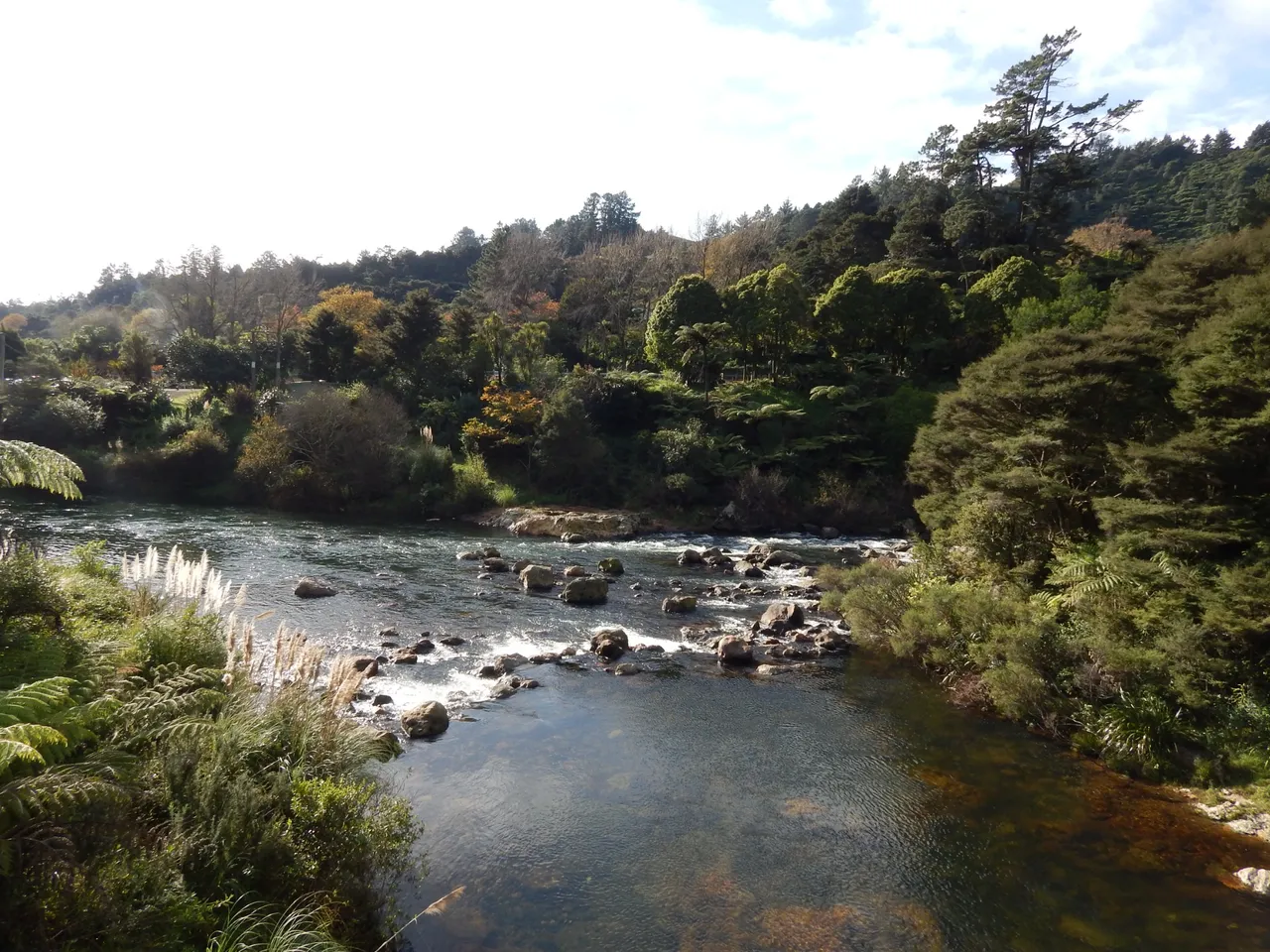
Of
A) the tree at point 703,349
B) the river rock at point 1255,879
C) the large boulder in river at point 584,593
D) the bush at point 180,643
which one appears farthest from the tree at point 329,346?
the river rock at point 1255,879

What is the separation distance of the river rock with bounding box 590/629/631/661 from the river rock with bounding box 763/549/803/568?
33.8 feet

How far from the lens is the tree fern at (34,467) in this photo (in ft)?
22.7

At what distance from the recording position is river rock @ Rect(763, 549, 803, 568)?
84.7 feet

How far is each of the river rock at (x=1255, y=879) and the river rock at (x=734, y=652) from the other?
28.7 feet

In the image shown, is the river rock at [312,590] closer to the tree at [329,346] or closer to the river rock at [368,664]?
the river rock at [368,664]

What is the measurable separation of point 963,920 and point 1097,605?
7.10m

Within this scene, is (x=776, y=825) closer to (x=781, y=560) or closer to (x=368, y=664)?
(x=368, y=664)

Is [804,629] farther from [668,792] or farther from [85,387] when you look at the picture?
[85,387]

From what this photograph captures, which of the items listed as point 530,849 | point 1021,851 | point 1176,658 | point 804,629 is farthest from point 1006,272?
point 530,849

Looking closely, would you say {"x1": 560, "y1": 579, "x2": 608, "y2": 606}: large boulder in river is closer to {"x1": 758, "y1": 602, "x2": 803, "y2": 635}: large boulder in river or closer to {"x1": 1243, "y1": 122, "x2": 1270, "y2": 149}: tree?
{"x1": 758, "y1": 602, "x2": 803, "y2": 635}: large boulder in river

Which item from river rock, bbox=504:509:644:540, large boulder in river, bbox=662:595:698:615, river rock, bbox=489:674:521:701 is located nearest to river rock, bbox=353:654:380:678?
river rock, bbox=489:674:521:701

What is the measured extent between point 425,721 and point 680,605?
9344mm

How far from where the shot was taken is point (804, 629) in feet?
57.9

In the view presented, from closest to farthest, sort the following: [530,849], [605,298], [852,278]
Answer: [530,849] < [852,278] < [605,298]
